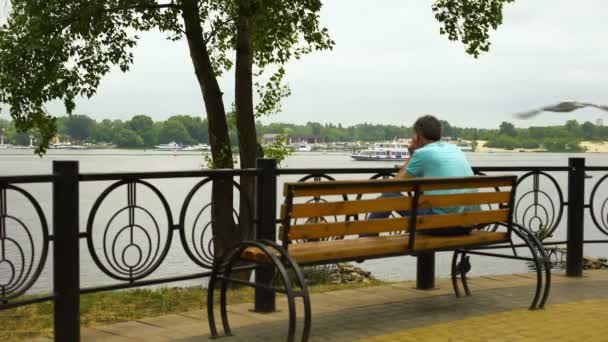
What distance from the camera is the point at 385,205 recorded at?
5.93m

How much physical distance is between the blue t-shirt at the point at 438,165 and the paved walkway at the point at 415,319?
86cm

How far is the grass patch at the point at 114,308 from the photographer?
7074 millimetres

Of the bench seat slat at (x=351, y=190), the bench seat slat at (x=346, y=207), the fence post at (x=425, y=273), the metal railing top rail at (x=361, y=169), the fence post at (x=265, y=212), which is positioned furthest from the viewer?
the fence post at (x=425, y=273)

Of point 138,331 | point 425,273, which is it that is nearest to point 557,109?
point 138,331

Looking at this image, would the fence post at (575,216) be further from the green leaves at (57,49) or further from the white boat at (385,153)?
the white boat at (385,153)

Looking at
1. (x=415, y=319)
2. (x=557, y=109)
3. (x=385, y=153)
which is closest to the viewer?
(x=557, y=109)

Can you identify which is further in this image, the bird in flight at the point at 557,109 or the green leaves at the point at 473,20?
the green leaves at the point at 473,20

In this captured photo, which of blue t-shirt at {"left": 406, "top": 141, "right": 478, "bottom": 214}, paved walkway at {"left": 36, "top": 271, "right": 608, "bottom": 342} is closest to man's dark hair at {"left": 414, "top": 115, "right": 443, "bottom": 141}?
blue t-shirt at {"left": 406, "top": 141, "right": 478, "bottom": 214}

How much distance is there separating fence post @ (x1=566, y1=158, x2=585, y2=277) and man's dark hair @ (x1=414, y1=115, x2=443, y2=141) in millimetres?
2077

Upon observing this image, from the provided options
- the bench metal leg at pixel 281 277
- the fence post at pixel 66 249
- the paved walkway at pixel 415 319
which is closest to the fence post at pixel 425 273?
the paved walkway at pixel 415 319

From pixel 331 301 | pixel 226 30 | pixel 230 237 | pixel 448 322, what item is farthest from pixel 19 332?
pixel 226 30

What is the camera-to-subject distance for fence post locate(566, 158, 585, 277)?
8.40m

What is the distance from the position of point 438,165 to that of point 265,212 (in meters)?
1.39

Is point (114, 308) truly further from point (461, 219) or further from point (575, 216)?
point (575, 216)
